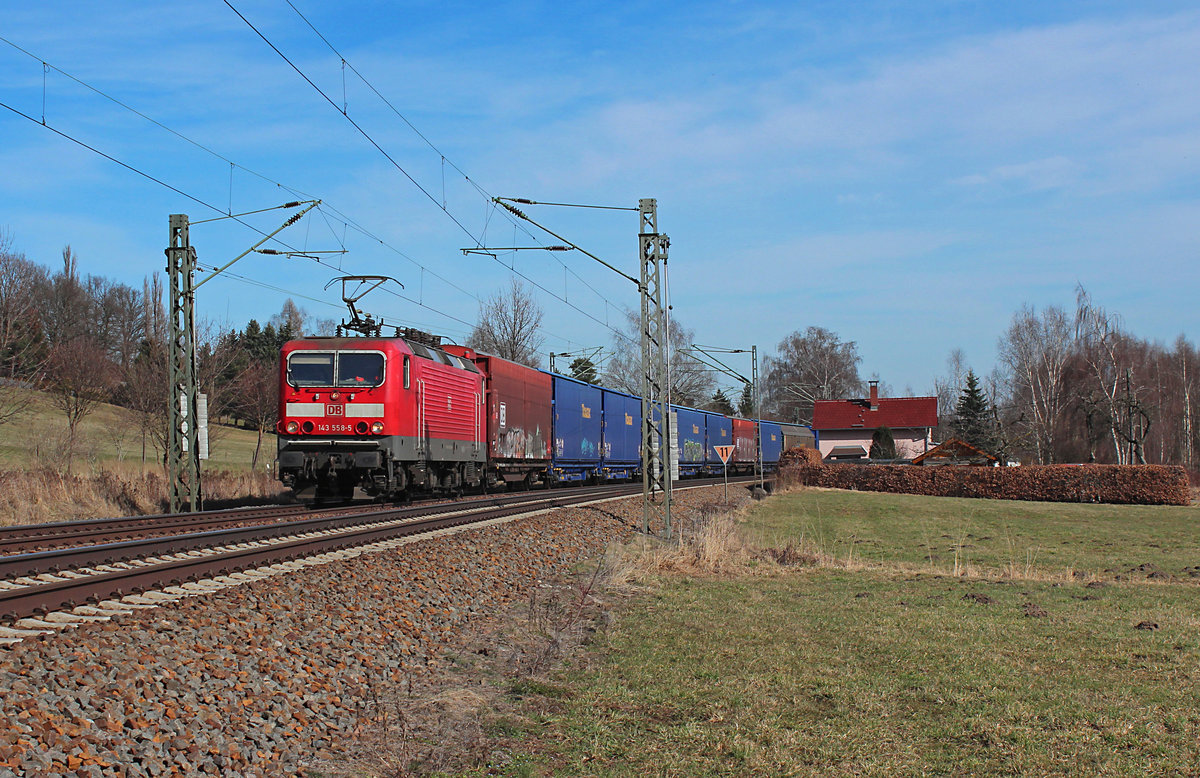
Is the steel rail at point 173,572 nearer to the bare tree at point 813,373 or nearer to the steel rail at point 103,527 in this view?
the steel rail at point 103,527

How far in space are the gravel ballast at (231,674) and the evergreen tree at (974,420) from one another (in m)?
55.3

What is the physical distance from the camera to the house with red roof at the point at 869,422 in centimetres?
8325

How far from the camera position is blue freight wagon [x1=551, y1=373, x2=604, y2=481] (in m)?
33.0

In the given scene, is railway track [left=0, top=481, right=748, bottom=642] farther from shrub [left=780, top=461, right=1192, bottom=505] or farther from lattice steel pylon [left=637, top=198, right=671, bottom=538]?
shrub [left=780, top=461, right=1192, bottom=505]

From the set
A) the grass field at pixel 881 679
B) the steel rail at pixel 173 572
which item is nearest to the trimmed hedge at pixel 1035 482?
the grass field at pixel 881 679

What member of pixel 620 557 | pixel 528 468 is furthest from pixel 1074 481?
pixel 620 557

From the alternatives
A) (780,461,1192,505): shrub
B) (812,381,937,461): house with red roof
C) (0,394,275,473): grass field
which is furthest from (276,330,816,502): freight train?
(812,381,937,461): house with red roof

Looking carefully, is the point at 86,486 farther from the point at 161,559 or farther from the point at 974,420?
the point at 974,420

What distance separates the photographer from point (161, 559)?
11148 millimetres

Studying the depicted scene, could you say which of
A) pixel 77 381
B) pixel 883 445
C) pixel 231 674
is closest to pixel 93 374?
pixel 77 381

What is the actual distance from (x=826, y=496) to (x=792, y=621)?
30153 mm

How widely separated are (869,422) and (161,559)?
255 feet

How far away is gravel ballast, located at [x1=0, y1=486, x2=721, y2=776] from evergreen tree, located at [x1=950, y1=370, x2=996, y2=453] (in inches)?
2178

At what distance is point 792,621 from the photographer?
10375mm
